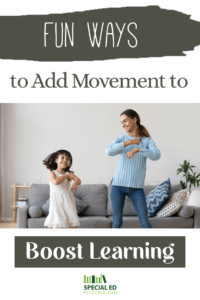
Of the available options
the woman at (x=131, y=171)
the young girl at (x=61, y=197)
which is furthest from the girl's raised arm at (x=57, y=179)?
the woman at (x=131, y=171)

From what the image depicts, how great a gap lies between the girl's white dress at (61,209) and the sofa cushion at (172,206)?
141cm

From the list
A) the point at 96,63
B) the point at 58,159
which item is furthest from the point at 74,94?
the point at 58,159

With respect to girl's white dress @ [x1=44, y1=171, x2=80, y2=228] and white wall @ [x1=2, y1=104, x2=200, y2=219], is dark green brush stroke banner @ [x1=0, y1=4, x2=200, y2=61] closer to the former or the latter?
girl's white dress @ [x1=44, y1=171, x2=80, y2=228]

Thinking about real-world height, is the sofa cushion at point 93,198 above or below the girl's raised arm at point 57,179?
below

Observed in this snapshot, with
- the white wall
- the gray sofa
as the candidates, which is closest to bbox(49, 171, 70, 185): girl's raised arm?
the gray sofa

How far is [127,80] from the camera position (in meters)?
1.66

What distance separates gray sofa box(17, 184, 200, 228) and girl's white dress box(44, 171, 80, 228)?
95 centimetres

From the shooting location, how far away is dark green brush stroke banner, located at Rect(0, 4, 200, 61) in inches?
59.2

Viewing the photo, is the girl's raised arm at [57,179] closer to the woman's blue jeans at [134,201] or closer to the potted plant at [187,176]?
the woman's blue jeans at [134,201]

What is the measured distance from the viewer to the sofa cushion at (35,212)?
359 centimetres

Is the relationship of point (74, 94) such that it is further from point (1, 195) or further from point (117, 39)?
point (1, 195)
